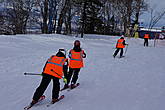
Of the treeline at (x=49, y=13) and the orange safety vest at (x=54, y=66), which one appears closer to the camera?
the orange safety vest at (x=54, y=66)

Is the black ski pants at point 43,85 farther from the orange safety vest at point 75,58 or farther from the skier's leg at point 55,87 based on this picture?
the orange safety vest at point 75,58

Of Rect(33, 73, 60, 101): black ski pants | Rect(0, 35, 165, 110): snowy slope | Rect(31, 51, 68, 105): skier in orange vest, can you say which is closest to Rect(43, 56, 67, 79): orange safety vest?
Rect(31, 51, 68, 105): skier in orange vest

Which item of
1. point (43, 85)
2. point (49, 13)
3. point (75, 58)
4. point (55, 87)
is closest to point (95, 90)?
point (75, 58)

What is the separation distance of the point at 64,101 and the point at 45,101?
0.49 metres

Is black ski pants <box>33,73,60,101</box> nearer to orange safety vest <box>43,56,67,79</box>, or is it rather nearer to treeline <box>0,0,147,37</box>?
orange safety vest <box>43,56,67,79</box>

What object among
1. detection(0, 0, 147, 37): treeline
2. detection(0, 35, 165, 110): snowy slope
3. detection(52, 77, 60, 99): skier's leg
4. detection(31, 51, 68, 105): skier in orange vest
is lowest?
detection(0, 35, 165, 110): snowy slope

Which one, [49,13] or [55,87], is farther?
[49,13]

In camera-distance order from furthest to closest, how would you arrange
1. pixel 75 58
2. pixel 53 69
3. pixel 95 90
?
1. pixel 95 90
2. pixel 75 58
3. pixel 53 69

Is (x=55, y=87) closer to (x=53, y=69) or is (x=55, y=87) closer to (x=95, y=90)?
(x=53, y=69)

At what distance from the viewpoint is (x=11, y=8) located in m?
31.9

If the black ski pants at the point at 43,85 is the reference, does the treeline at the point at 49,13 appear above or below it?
above

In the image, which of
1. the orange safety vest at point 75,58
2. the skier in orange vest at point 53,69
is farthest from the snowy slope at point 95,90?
the orange safety vest at point 75,58

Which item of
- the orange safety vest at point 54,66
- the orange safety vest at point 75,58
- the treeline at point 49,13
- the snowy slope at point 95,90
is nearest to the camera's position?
the orange safety vest at point 54,66

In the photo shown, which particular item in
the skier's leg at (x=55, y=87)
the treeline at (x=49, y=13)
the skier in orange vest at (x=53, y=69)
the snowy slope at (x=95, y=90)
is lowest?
the snowy slope at (x=95, y=90)
